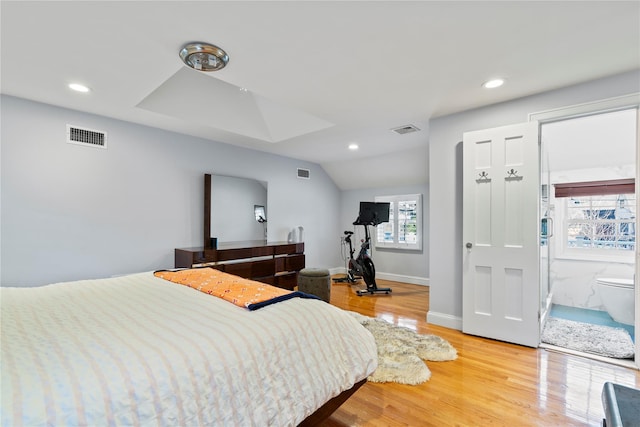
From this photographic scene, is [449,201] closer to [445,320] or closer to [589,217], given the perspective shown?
[445,320]

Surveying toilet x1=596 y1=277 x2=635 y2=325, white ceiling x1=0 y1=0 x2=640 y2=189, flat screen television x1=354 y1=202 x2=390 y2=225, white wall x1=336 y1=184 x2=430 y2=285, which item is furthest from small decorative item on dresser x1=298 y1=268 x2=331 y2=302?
toilet x1=596 y1=277 x2=635 y2=325

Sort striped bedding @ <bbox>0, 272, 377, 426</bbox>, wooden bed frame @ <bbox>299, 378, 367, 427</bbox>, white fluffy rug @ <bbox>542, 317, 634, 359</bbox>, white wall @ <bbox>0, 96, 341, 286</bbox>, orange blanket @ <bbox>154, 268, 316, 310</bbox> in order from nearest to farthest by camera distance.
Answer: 1. striped bedding @ <bbox>0, 272, 377, 426</bbox>
2. wooden bed frame @ <bbox>299, 378, 367, 427</bbox>
3. orange blanket @ <bbox>154, 268, 316, 310</bbox>
4. white fluffy rug @ <bbox>542, 317, 634, 359</bbox>
5. white wall @ <bbox>0, 96, 341, 286</bbox>

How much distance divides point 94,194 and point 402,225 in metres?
4.76

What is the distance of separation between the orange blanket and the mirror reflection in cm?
194

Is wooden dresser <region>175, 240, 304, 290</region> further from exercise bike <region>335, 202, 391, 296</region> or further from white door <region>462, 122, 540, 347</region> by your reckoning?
white door <region>462, 122, 540, 347</region>

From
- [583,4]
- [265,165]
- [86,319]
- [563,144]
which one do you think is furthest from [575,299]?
[86,319]

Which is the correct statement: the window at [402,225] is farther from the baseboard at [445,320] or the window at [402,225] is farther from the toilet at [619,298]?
the toilet at [619,298]

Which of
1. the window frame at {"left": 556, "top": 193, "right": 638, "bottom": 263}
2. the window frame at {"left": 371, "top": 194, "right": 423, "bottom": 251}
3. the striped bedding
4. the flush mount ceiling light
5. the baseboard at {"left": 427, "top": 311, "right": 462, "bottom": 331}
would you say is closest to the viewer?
the striped bedding

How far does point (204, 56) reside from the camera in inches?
76.9

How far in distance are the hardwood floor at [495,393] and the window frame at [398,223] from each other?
8.86 ft

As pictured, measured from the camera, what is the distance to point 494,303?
2764 mm

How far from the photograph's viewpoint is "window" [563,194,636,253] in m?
3.81

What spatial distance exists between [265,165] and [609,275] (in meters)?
5.14

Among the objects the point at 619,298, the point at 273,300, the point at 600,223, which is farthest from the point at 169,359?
the point at 600,223
